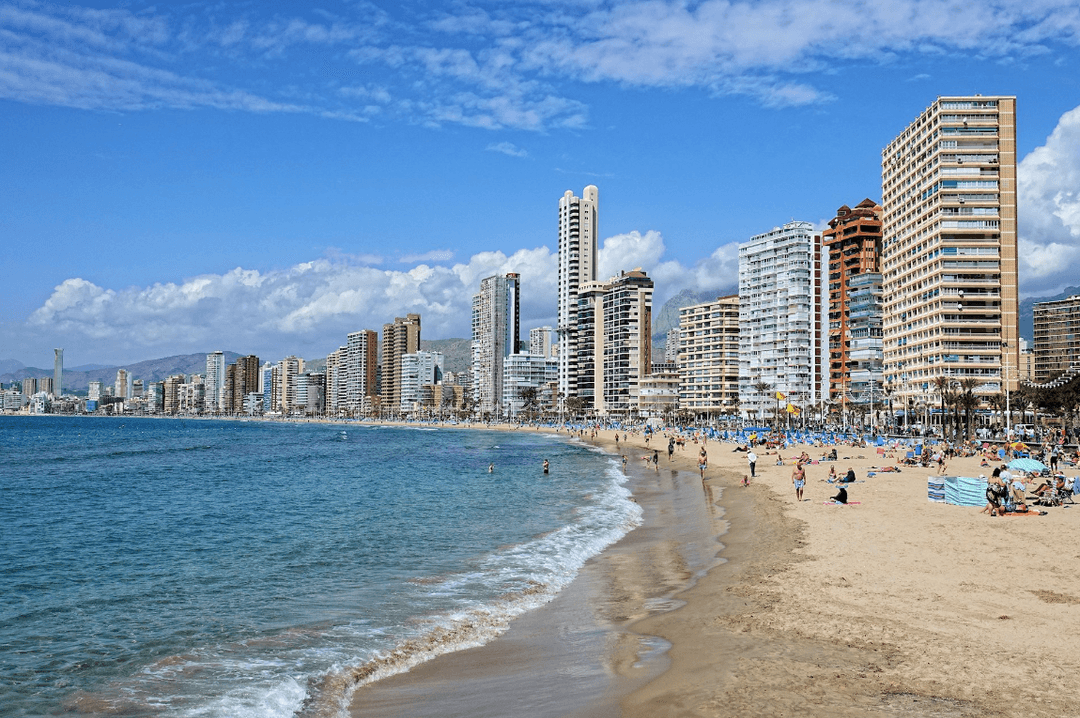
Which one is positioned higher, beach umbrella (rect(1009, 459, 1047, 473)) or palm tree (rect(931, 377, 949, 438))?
palm tree (rect(931, 377, 949, 438))

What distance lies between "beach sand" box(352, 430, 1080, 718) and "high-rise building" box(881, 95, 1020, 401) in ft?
238

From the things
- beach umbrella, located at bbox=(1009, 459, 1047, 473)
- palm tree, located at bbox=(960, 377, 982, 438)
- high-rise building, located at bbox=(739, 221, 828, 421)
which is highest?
high-rise building, located at bbox=(739, 221, 828, 421)

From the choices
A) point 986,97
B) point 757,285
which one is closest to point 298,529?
point 986,97

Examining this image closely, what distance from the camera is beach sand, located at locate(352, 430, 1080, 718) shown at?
9.02 m

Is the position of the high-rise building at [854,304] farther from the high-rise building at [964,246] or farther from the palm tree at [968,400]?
the palm tree at [968,400]

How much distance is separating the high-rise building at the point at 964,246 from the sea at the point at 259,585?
6434cm

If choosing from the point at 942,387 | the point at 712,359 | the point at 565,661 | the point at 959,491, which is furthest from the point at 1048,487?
the point at 712,359

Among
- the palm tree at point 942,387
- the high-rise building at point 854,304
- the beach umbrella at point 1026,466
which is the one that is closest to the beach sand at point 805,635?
the beach umbrella at point 1026,466

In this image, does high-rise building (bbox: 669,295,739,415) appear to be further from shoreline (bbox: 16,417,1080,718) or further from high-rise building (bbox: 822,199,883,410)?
shoreline (bbox: 16,417,1080,718)

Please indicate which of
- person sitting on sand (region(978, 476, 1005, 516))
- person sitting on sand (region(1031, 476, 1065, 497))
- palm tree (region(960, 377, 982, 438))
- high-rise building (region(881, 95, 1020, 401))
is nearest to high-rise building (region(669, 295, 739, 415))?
high-rise building (region(881, 95, 1020, 401))

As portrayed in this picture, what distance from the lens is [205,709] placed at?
9.88 metres

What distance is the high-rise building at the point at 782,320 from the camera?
139 meters

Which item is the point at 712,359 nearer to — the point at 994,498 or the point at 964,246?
the point at 964,246

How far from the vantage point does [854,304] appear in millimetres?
120188
